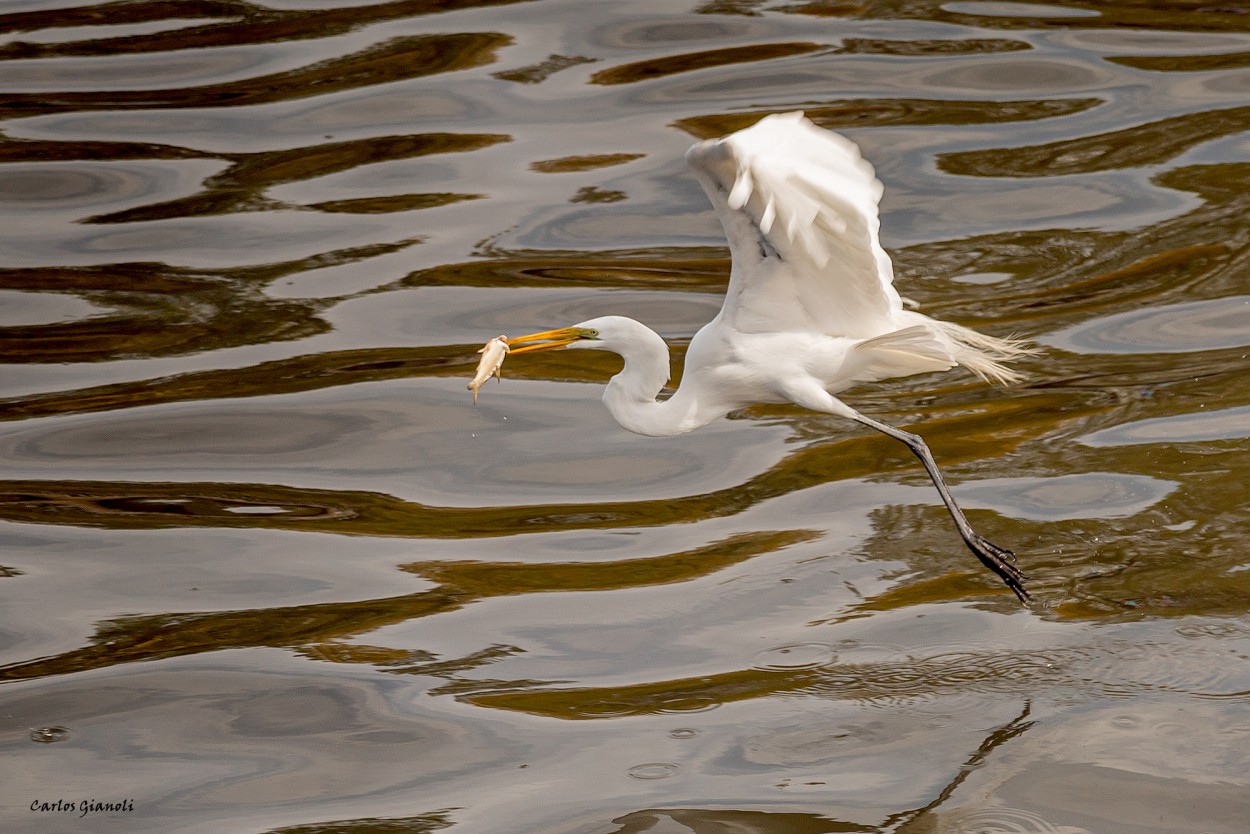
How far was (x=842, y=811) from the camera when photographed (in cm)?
522

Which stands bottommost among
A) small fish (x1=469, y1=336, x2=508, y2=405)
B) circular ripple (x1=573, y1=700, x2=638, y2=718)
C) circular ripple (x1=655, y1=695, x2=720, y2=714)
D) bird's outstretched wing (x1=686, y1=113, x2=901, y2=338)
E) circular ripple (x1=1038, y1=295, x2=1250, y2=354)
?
circular ripple (x1=573, y1=700, x2=638, y2=718)

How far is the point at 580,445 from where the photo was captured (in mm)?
8852

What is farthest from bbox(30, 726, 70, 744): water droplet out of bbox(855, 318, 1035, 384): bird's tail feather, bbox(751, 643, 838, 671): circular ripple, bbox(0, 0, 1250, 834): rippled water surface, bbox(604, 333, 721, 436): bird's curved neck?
bbox(855, 318, 1035, 384): bird's tail feather

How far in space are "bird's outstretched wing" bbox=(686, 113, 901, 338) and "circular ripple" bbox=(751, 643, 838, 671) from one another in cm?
135

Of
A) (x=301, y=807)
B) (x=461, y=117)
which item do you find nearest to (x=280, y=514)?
(x=301, y=807)

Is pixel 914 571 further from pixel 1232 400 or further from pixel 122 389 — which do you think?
pixel 122 389

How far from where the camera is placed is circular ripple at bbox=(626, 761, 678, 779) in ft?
18.0

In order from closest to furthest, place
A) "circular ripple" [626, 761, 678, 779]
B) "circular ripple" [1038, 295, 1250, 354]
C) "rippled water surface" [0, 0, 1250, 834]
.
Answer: "circular ripple" [626, 761, 678, 779], "rippled water surface" [0, 0, 1250, 834], "circular ripple" [1038, 295, 1250, 354]

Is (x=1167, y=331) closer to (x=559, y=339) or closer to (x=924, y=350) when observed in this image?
(x=924, y=350)

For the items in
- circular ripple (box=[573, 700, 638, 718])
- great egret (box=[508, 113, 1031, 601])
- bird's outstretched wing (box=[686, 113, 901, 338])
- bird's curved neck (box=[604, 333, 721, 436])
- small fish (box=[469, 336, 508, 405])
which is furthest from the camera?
bird's curved neck (box=[604, 333, 721, 436])

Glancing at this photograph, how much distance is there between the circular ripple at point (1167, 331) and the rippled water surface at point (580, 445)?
0.13 ft

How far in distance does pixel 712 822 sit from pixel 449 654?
1795 millimetres

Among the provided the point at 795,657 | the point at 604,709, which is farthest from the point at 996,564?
the point at 604,709

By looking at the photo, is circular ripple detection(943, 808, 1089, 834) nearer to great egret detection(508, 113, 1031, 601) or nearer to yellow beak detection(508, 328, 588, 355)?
great egret detection(508, 113, 1031, 601)
